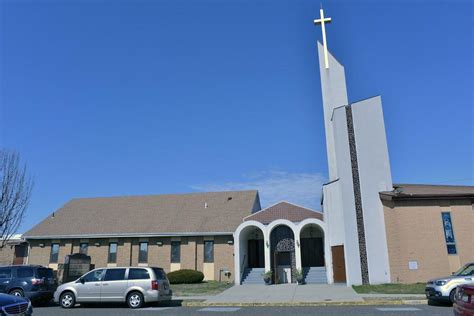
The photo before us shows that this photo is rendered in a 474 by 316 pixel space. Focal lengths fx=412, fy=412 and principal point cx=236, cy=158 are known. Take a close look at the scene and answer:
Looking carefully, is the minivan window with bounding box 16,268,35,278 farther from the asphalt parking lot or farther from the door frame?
the door frame

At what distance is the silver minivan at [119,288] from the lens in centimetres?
1677

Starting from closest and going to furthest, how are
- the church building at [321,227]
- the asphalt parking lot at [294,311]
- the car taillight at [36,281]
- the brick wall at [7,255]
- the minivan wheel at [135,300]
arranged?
the asphalt parking lot at [294,311] < the minivan wheel at [135,300] < the car taillight at [36,281] < the church building at [321,227] < the brick wall at [7,255]

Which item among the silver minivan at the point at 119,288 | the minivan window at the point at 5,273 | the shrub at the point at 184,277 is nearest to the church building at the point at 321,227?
the shrub at the point at 184,277

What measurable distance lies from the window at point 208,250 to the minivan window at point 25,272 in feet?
51.7

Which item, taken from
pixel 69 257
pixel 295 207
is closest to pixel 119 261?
pixel 69 257

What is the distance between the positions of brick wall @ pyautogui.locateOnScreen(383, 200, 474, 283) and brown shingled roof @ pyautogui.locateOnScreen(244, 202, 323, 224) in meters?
7.48

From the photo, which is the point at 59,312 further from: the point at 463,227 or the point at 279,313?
the point at 463,227

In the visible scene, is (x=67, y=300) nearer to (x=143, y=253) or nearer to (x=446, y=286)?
(x=446, y=286)

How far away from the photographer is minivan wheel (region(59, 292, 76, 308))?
56.7 feet

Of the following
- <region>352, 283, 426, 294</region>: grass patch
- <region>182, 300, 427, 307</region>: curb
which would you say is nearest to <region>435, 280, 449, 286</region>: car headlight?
<region>182, 300, 427, 307</region>: curb

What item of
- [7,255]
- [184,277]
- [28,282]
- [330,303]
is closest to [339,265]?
[330,303]

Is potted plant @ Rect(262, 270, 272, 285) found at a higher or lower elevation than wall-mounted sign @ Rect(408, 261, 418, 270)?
lower

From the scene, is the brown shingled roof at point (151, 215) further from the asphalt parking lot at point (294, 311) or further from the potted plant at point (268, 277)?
the asphalt parking lot at point (294, 311)

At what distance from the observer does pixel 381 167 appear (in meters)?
25.5
